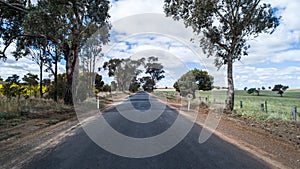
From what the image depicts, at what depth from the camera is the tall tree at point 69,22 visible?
13547mm

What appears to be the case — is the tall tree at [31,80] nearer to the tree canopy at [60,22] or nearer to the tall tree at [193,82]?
the tree canopy at [60,22]

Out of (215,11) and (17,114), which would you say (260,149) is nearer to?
(17,114)

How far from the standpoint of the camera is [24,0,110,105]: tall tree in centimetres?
1355

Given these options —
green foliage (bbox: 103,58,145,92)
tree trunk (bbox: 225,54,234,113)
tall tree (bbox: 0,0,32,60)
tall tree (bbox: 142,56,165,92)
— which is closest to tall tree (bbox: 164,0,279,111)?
tree trunk (bbox: 225,54,234,113)

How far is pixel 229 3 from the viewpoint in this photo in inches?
683

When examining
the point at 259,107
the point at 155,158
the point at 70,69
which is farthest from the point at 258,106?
the point at 155,158

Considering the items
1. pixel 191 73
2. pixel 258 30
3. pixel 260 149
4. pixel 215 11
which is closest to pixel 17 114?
pixel 260 149

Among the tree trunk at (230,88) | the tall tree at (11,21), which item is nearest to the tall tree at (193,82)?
the tree trunk at (230,88)

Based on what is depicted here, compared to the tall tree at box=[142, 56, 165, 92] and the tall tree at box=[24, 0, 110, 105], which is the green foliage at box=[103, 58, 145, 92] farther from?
the tall tree at box=[24, 0, 110, 105]

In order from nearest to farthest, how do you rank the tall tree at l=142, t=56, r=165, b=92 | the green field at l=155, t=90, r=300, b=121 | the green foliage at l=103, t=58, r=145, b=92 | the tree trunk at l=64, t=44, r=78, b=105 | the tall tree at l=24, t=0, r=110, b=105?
the tall tree at l=24, t=0, r=110, b=105 → the green field at l=155, t=90, r=300, b=121 → the tree trunk at l=64, t=44, r=78, b=105 → the green foliage at l=103, t=58, r=145, b=92 → the tall tree at l=142, t=56, r=165, b=92

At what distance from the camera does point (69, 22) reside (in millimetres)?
17016

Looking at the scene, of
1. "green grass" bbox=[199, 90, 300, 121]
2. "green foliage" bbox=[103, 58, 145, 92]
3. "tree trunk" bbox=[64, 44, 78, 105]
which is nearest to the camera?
"green grass" bbox=[199, 90, 300, 121]

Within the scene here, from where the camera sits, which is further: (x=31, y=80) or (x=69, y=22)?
(x=31, y=80)

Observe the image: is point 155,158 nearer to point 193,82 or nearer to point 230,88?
point 230,88
